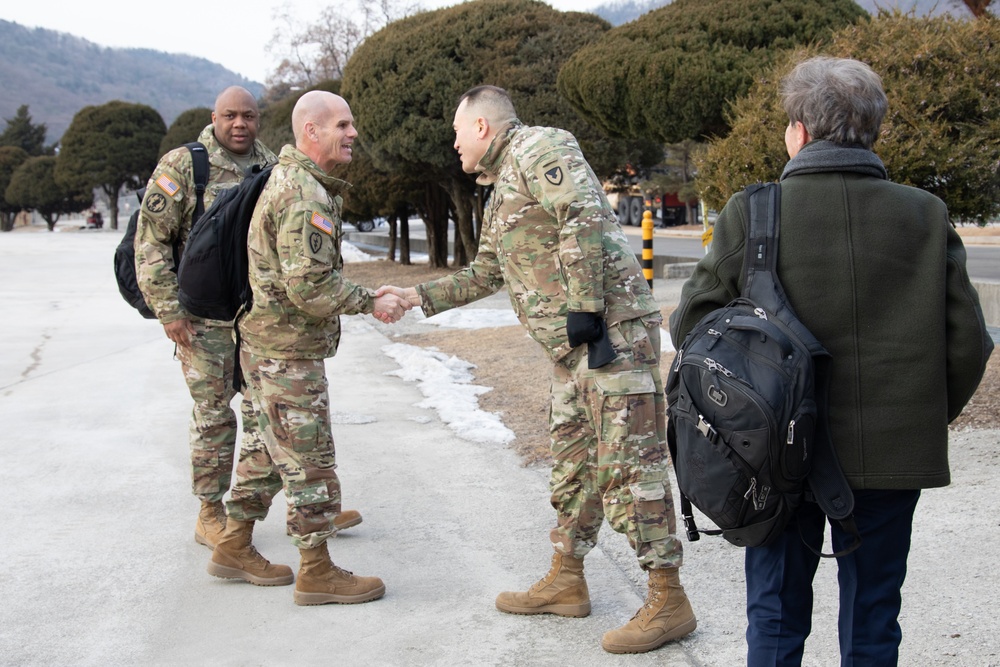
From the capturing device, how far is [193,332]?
15.6 feet

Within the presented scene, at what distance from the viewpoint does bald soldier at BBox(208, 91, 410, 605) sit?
392cm

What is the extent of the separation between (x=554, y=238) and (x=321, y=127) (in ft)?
3.53

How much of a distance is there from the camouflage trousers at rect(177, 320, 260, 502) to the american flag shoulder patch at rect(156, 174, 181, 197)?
2.03ft

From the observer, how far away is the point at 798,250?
2547 millimetres

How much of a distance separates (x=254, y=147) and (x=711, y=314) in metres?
3.26

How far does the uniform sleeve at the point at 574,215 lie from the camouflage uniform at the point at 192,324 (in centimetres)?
186

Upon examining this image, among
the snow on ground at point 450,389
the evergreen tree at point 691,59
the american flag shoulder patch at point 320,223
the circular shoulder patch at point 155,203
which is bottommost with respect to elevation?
the snow on ground at point 450,389

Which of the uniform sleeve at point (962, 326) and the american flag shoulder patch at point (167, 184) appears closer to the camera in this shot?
the uniform sleeve at point (962, 326)

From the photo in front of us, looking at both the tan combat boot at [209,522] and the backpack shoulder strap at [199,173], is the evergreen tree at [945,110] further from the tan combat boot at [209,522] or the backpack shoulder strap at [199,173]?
the tan combat boot at [209,522]

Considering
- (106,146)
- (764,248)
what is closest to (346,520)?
(764,248)

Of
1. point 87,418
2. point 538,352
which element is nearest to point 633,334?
point 87,418

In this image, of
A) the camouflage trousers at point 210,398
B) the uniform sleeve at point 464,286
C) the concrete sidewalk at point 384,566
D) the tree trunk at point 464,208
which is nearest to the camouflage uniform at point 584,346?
the uniform sleeve at point 464,286

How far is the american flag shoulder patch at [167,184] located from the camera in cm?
475

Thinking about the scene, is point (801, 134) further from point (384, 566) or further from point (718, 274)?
point (384, 566)
